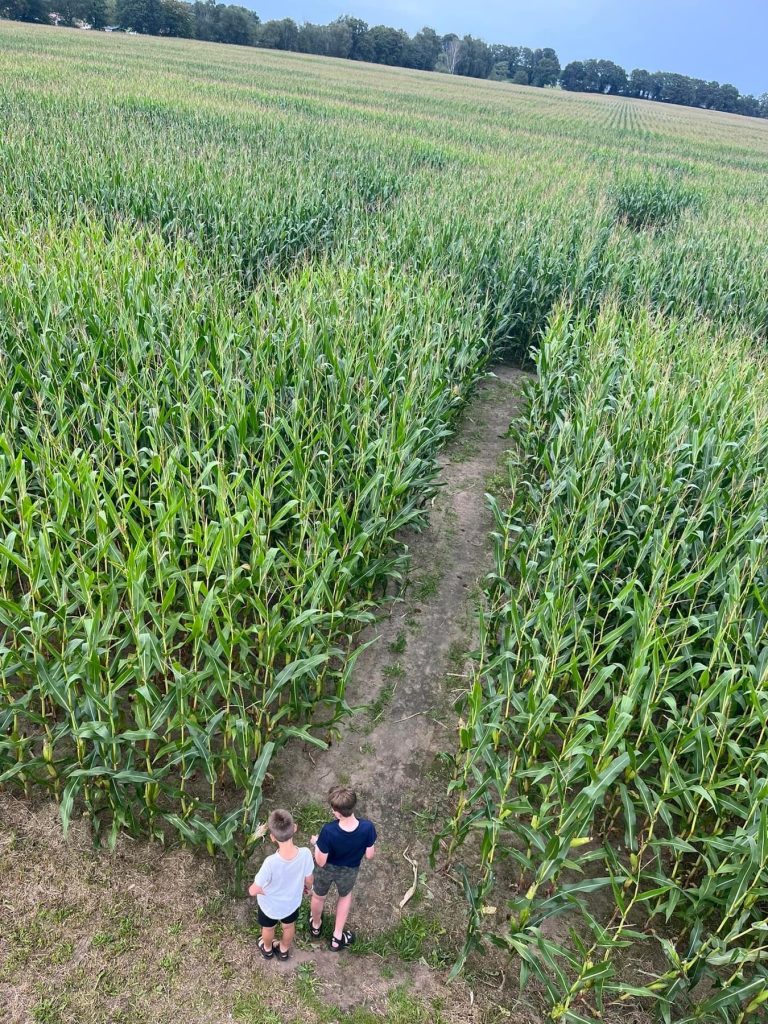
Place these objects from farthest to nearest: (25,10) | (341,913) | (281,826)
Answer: (25,10) → (341,913) → (281,826)

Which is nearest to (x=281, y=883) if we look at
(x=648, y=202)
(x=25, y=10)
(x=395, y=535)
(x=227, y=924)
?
(x=227, y=924)

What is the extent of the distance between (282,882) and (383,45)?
348 ft

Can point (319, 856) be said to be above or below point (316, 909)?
above

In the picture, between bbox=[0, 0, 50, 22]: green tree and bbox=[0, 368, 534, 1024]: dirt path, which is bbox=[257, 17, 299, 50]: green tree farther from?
bbox=[0, 368, 534, 1024]: dirt path

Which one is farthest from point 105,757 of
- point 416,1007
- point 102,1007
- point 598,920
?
point 598,920

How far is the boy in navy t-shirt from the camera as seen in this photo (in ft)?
8.76

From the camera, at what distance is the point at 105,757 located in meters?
3.01

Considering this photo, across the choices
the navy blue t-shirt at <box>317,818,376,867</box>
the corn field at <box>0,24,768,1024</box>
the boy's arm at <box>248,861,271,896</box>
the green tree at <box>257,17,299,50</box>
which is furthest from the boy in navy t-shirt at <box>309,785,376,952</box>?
the green tree at <box>257,17,299,50</box>

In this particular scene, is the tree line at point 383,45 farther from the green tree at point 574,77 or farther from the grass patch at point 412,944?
the grass patch at point 412,944

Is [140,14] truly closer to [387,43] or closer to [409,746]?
[387,43]

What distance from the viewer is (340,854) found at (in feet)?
8.93

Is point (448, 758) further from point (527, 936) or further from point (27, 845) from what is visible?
point (27, 845)

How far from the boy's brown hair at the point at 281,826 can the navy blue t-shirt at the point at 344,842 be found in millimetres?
208

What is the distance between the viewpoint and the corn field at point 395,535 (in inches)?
117
